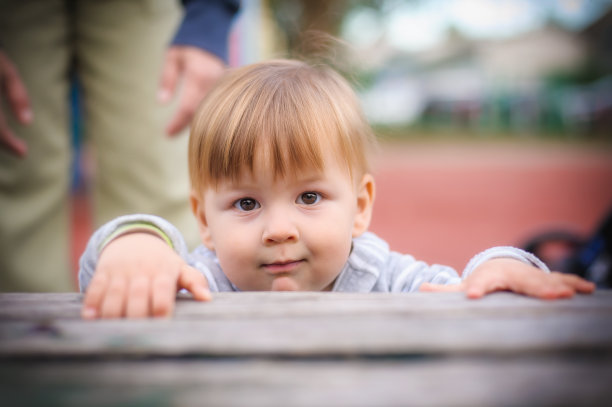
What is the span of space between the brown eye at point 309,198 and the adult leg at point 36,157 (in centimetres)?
134

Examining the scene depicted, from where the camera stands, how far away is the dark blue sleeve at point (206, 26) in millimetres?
1907

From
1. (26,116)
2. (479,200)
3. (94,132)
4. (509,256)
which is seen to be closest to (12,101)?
(26,116)

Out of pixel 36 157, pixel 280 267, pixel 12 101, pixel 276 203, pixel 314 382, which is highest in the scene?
pixel 12 101

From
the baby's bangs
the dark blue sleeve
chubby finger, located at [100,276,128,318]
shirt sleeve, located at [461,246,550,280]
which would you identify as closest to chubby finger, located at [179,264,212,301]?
chubby finger, located at [100,276,128,318]

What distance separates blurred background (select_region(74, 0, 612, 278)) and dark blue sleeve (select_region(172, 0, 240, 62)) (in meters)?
0.25

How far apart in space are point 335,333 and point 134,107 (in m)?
1.73

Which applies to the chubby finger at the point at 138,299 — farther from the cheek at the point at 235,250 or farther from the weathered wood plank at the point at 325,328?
the cheek at the point at 235,250

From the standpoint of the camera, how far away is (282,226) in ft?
4.08

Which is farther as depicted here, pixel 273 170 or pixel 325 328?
pixel 273 170

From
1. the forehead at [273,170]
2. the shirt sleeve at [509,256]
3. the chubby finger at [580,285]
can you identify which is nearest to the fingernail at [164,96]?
the forehead at [273,170]

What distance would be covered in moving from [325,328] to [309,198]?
0.60 metres

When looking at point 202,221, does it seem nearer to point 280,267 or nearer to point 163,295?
point 280,267

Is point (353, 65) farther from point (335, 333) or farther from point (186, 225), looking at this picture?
point (335, 333)

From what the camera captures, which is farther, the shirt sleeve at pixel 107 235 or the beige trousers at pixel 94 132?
the beige trousers at pixel 94 132
